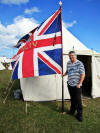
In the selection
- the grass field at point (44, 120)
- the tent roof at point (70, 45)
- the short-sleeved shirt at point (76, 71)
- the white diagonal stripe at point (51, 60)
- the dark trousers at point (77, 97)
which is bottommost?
the grass field at point (44, 120)

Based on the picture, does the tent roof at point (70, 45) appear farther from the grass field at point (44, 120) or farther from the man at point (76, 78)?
the grass field at point (44, 120)

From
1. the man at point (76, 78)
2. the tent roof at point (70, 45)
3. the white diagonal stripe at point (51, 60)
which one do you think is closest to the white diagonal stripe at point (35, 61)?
the white diagonal stripe at point (51, 60)

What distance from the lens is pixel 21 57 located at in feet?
14.6

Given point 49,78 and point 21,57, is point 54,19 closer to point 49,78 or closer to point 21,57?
point 21,57

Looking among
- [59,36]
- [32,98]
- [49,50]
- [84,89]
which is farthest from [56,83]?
[84,89]

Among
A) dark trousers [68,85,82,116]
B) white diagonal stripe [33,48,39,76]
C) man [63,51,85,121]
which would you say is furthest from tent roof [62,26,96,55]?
dark trousers [68,85,82,116]

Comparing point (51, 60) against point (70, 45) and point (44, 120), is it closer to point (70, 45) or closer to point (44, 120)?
point (44, 120)

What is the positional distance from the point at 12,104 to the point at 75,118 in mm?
2362

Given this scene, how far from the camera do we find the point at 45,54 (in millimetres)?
4164

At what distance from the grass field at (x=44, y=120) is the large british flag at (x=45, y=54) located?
45.3 inches

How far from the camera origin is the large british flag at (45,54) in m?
4.06

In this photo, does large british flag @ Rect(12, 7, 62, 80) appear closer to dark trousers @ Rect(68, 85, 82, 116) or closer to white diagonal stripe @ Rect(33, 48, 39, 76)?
white diagonal stripe @ Rect(33, 48, 39, 76)

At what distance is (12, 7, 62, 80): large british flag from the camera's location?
406 centimetres

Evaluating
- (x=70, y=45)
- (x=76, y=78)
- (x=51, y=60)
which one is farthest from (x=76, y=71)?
(x=70, y=45)
